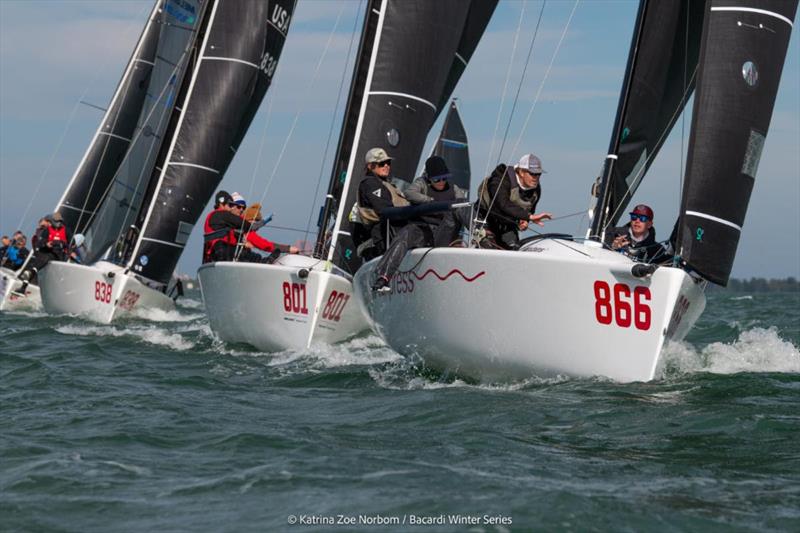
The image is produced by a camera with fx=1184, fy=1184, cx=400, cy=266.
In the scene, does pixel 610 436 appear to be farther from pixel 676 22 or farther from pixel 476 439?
pixel 676 22

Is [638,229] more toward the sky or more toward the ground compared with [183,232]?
more toward the sky

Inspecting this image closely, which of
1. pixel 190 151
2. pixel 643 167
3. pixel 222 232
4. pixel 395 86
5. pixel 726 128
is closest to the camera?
pixel 726 128

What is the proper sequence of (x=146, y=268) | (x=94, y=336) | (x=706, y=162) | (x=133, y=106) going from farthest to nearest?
(x=133, y=106), (x=146, y=268), (x=94, y=336), (x=706, y=162)

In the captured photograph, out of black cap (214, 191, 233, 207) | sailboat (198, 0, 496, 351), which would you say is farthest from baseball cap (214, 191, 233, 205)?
sailboat (198, 0, 496, 351)

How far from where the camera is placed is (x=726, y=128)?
25.8ft

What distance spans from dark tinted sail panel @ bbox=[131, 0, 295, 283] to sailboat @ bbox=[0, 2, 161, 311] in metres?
3.81

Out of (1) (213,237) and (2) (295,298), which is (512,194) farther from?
(1) (213,237)

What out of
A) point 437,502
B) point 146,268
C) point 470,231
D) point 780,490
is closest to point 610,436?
point 780,490

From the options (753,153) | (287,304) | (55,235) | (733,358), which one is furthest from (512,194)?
(55,235)

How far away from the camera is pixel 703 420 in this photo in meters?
6.37

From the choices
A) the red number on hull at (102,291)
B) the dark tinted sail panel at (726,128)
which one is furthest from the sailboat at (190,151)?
the dark tinted sail panel at (726,128)

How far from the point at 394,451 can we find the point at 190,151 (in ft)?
40.9

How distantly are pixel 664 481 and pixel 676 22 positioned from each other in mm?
5257

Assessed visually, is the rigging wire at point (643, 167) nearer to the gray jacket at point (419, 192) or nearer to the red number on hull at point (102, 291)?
the gray jacket at point (419, 192)
